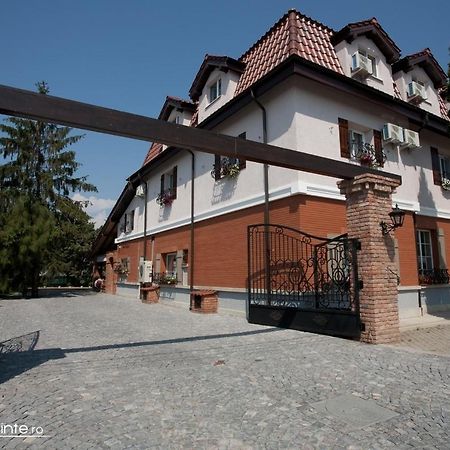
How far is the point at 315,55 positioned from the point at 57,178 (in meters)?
18.4

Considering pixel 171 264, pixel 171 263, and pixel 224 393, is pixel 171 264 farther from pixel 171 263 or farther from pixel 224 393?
pixel 224 393

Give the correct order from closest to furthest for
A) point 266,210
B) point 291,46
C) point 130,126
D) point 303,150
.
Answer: point 130,126 → point 303,150 → point 266,210 → point 291,46

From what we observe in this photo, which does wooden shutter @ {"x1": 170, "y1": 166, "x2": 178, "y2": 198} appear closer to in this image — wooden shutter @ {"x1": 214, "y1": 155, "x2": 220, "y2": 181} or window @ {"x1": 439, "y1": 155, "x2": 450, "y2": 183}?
wooden shutter @ {"x1": 214, "y1": 155, "x2": 220, "y2": 181}

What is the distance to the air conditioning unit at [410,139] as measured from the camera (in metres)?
12.1

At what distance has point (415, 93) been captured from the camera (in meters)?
13.5

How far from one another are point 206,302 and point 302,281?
3.94 m

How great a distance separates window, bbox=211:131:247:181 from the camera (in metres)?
11.6

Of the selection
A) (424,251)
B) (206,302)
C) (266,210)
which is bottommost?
(206,302)

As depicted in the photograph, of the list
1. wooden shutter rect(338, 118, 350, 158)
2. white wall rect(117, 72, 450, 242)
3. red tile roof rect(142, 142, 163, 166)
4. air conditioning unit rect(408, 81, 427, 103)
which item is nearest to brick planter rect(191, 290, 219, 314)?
white wall rect(117, 72, 450, 242)

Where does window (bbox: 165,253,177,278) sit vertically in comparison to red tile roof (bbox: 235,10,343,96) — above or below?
below

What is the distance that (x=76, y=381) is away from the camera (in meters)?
4.59

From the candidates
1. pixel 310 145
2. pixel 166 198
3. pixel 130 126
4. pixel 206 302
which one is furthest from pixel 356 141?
pixel 130 126

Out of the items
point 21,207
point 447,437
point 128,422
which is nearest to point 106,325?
point 128,422

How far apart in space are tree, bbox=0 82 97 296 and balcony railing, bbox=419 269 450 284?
16744 millimetres
